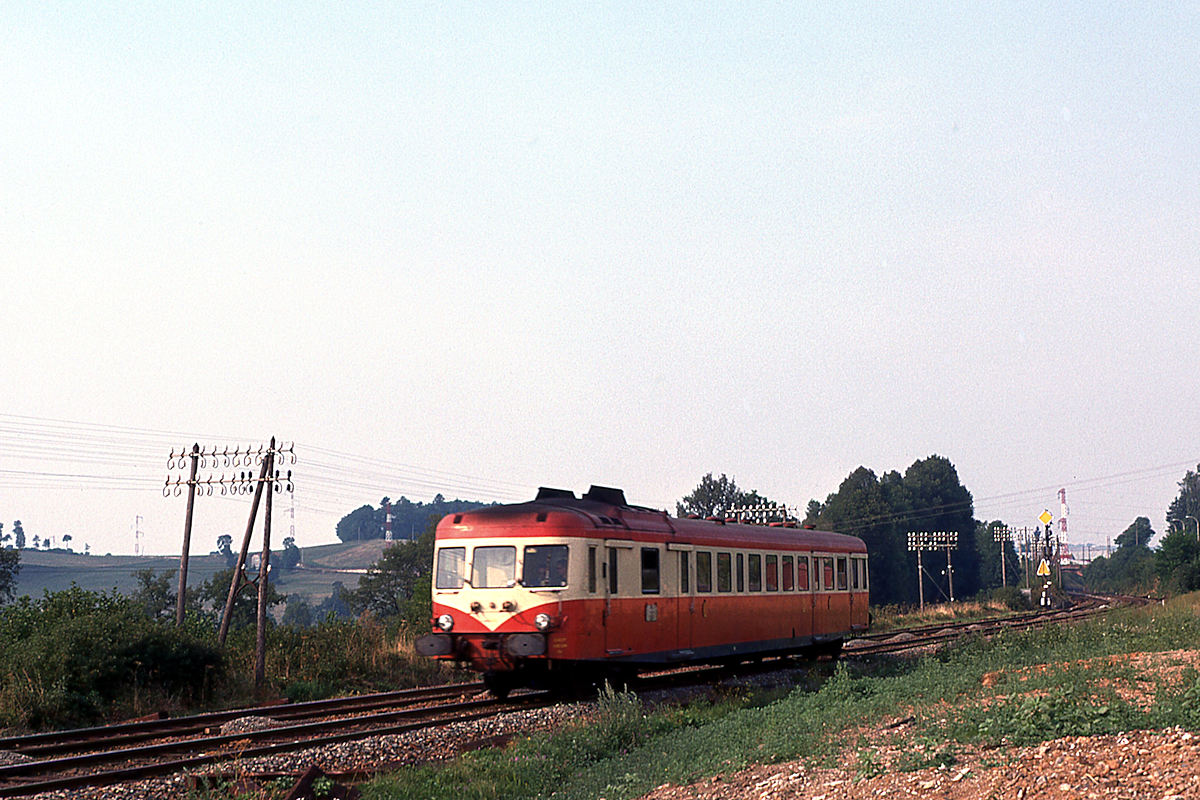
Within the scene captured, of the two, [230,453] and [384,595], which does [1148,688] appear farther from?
[384,595]

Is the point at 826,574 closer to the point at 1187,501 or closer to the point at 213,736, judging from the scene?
the point at 213,736

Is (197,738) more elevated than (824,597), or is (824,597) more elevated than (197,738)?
(824,597)

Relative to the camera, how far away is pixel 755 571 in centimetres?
2191

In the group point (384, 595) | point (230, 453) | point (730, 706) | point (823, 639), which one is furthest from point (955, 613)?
point (384, 595)

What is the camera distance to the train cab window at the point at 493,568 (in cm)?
1728

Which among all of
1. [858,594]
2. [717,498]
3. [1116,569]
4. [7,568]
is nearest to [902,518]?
[717,498]

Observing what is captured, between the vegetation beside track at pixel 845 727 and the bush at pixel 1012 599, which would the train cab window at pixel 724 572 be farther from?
the bush at pixel 1012 599

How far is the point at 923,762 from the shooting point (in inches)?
364

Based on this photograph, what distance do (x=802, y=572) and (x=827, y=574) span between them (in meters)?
1.69

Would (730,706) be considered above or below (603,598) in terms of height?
below

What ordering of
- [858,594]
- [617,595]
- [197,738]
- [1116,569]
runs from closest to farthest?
[197,738] < [617,595] < [858,594] < [1116,569]

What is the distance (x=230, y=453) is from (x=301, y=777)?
63.6 feet

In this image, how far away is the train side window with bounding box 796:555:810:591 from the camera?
23812 millimetres

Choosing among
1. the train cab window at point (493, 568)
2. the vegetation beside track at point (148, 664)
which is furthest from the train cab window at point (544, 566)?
the vegetation beside track at point (148, 664)
